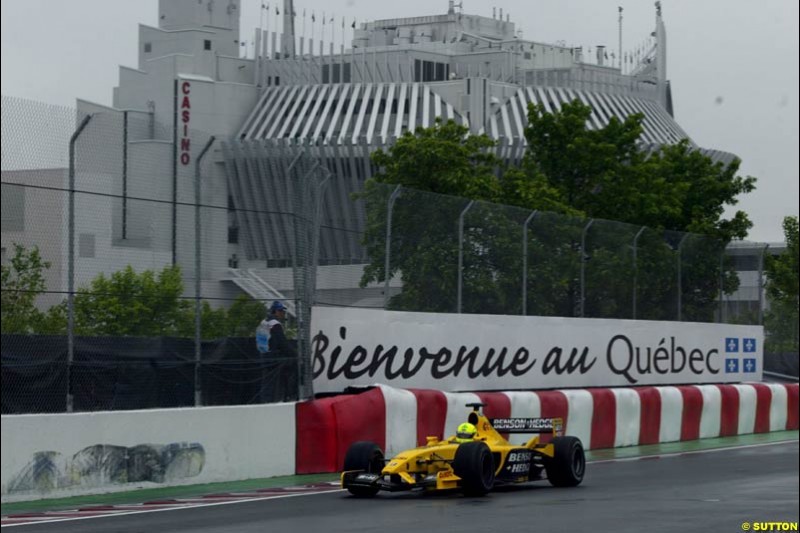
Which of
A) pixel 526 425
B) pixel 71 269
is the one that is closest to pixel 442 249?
pixel 526 425

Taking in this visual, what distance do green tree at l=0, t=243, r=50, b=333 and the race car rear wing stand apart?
542 cm

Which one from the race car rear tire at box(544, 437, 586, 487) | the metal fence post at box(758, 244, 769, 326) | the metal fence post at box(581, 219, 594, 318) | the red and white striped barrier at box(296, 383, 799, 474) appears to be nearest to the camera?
the race car rear tire at box(544, 437, 586, 487)

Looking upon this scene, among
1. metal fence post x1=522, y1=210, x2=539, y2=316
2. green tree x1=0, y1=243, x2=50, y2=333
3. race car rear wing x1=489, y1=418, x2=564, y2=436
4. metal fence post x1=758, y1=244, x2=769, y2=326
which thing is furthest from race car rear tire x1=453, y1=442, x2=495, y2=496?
metal fence post x1=758, y1=244, x2=769, y2=326

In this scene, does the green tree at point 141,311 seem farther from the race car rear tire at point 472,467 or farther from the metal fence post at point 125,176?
the race car rear tire at point 472,467

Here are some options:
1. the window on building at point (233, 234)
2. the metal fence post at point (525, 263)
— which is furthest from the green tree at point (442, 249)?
the window on building at point (233, 234)

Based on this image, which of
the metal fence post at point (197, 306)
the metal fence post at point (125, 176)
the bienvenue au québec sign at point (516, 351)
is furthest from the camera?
the bienvenue au québec sign at point (516, 351)

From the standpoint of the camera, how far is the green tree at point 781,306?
33.0 m

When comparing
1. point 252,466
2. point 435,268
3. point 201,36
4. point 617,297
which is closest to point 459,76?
point 201,36

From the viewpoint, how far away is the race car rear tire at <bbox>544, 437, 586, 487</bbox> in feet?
55.7

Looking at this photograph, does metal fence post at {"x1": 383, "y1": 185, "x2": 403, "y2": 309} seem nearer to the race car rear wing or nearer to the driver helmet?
the race car rear wing

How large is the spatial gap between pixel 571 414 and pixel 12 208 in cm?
1127

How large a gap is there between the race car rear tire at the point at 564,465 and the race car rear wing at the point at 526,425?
282mm

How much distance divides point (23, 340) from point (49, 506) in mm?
1788

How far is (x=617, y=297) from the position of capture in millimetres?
27406
